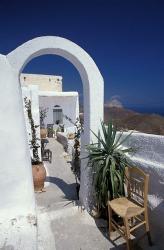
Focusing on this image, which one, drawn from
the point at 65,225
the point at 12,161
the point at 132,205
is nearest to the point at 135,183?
the point at 132,205

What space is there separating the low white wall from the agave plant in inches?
12.0

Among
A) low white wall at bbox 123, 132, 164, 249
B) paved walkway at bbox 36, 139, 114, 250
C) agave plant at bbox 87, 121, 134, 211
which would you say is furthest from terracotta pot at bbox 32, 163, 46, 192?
low white wall at bbox 123, 132, 164, 249

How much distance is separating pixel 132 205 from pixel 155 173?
701mm

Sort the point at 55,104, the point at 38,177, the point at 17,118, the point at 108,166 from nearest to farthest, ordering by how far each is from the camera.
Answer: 1. the point at 17,118
2. the point at 108,166
3. the point at 38,177
4. the point at 55,104

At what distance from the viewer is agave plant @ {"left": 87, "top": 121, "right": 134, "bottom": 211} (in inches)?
160

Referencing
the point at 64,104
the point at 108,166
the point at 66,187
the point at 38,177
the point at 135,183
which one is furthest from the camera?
the point at 64,104

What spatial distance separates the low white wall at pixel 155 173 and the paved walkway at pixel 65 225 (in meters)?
0.68

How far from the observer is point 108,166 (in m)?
4.08

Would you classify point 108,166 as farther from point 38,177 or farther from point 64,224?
point 38,177

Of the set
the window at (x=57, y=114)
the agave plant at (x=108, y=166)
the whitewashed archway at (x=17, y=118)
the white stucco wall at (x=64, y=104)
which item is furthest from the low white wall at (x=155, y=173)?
the window at (x=57, y=114)

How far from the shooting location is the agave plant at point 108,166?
4.07 metres

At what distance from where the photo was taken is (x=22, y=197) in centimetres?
321

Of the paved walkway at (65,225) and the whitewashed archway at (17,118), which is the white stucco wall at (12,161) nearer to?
the whitewashed archway at (17,118)

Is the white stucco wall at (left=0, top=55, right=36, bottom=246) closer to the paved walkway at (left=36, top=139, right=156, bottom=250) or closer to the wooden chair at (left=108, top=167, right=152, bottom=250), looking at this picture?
the paved walkway at (left=36, top=139, right=156, bottom=250)
